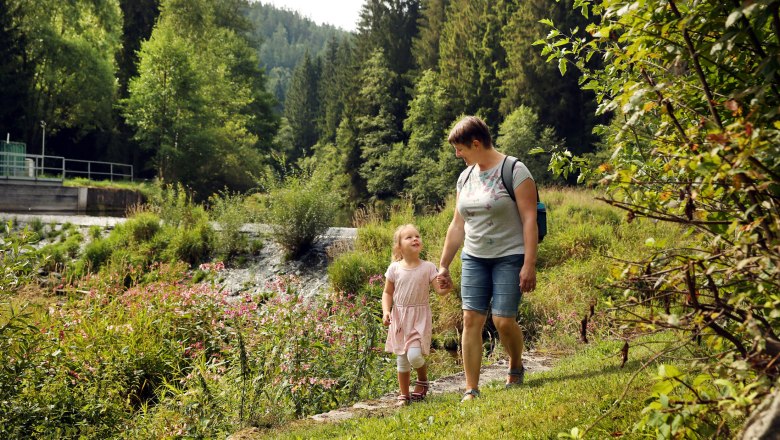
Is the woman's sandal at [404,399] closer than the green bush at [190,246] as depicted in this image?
Yes

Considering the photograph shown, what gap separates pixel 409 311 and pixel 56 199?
900 inches

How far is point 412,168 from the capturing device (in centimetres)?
4000

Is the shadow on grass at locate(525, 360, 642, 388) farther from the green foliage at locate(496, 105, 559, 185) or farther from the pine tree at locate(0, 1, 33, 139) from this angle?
the pine tree at locate(0, 1, 33, 139)

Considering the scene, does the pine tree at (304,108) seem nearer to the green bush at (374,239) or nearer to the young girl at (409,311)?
the green bush at (374,239)

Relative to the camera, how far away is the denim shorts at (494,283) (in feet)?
14.0

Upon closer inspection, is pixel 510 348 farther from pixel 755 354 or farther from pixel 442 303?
pixel 442 303

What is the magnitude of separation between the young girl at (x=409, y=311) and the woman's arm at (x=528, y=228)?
2.62 ft

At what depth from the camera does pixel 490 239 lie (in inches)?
170

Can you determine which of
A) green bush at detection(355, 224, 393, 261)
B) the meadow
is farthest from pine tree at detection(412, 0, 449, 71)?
the meadow

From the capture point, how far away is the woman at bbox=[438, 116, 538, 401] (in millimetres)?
4219

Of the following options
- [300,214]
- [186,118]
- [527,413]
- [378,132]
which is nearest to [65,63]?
[186,118]

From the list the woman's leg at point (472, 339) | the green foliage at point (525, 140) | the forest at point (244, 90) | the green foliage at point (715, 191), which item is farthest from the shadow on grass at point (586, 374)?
the forest at point (244, 90)

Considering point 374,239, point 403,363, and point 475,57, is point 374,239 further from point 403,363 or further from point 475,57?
point 475,57

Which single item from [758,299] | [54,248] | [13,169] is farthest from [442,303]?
[13,169]
